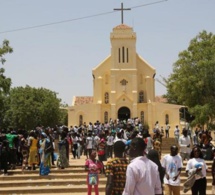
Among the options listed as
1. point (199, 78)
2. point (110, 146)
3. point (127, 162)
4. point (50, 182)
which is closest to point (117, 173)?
point (127, 162)

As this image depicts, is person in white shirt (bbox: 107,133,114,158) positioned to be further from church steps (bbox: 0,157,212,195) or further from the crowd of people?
church steps (bbox: 0,157,212,195)

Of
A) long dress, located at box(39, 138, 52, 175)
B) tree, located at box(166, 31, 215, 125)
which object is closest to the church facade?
tree, located at box(166, 31, 215, 125)

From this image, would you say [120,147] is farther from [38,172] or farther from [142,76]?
[142,76]

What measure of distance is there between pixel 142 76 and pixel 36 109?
50.0 feet

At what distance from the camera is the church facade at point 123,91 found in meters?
55.7

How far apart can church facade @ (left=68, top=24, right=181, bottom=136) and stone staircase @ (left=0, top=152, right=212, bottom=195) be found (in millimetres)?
39836

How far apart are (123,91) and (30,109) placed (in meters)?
13.3

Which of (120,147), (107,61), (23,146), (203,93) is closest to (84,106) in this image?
(107,61)

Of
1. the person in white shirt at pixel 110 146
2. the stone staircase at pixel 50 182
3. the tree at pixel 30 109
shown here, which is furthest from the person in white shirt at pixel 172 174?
the tree at pixel 30 109

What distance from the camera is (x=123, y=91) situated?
57438mm

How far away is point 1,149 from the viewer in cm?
1524

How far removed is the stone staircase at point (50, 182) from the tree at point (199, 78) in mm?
21705

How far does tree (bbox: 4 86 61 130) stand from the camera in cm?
6081

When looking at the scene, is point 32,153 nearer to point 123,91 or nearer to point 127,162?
point 127,162
